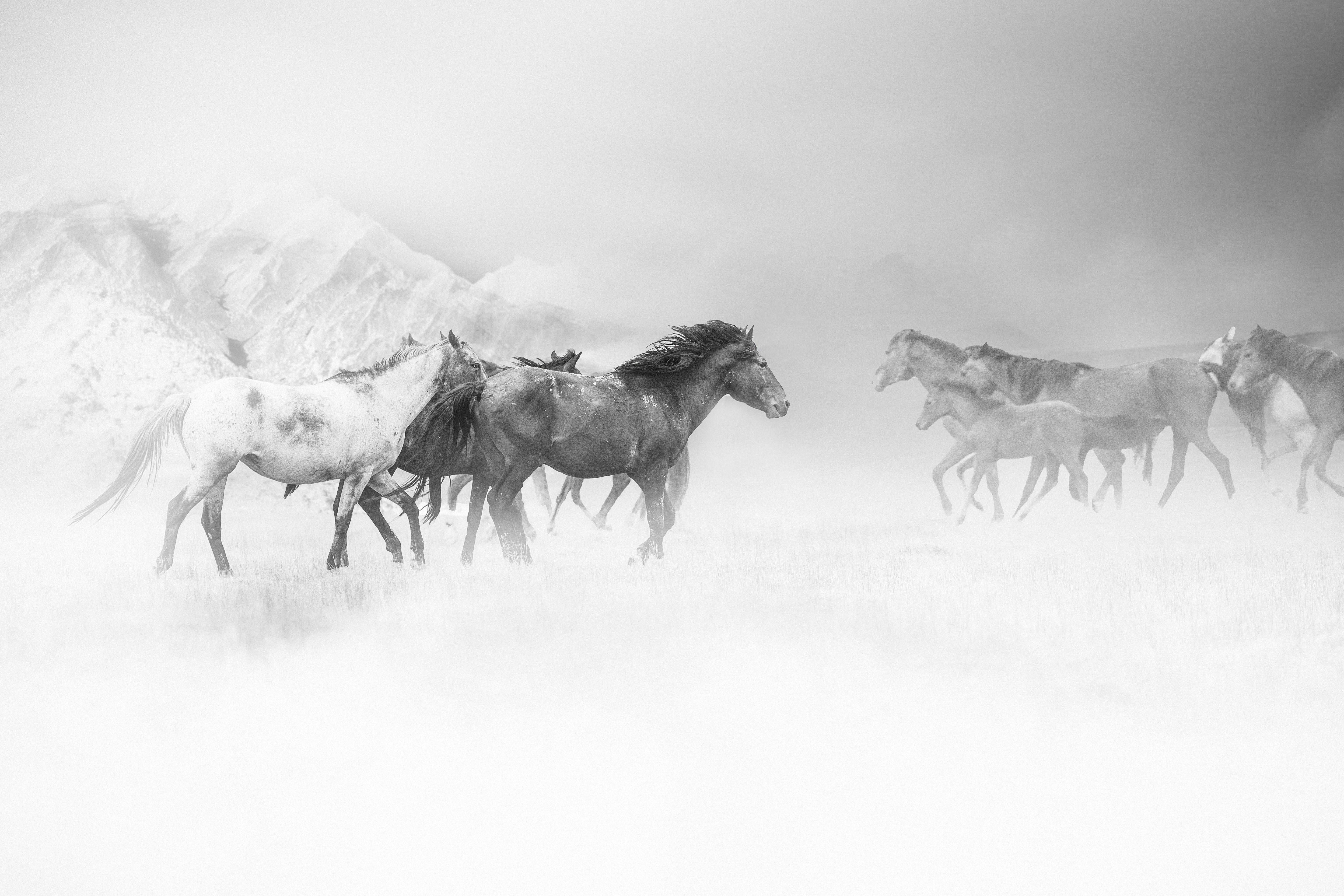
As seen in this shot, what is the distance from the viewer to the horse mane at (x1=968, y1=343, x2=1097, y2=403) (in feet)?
32.3

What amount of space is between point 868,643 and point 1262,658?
177cm

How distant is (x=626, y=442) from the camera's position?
616 centimetres

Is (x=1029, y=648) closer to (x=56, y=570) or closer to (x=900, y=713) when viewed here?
(x=900, y=713)

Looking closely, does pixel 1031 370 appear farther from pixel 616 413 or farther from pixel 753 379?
pixel 616 413

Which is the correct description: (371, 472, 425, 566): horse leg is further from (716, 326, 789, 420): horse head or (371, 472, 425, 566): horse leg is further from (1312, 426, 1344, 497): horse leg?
(1312, 426, 1344, 497): horse leg

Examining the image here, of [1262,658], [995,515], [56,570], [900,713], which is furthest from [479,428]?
[995,515]

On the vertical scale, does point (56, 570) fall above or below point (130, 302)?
below

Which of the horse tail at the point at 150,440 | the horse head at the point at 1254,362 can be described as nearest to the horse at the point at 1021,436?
the horse head at the point at 1254,362

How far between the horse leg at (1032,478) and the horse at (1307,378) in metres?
1.80

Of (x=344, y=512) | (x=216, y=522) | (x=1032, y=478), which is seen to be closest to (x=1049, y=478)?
(x=1032, y=478)

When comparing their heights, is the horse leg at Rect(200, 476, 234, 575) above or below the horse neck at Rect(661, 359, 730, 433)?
below

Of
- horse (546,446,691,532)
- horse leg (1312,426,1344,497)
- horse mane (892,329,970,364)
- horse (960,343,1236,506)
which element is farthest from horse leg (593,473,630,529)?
horse leg (1312,426,1344,497)

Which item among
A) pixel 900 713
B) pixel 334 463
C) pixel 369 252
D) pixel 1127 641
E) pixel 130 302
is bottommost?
pixel 900 713

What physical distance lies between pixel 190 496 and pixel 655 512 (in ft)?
8.67
